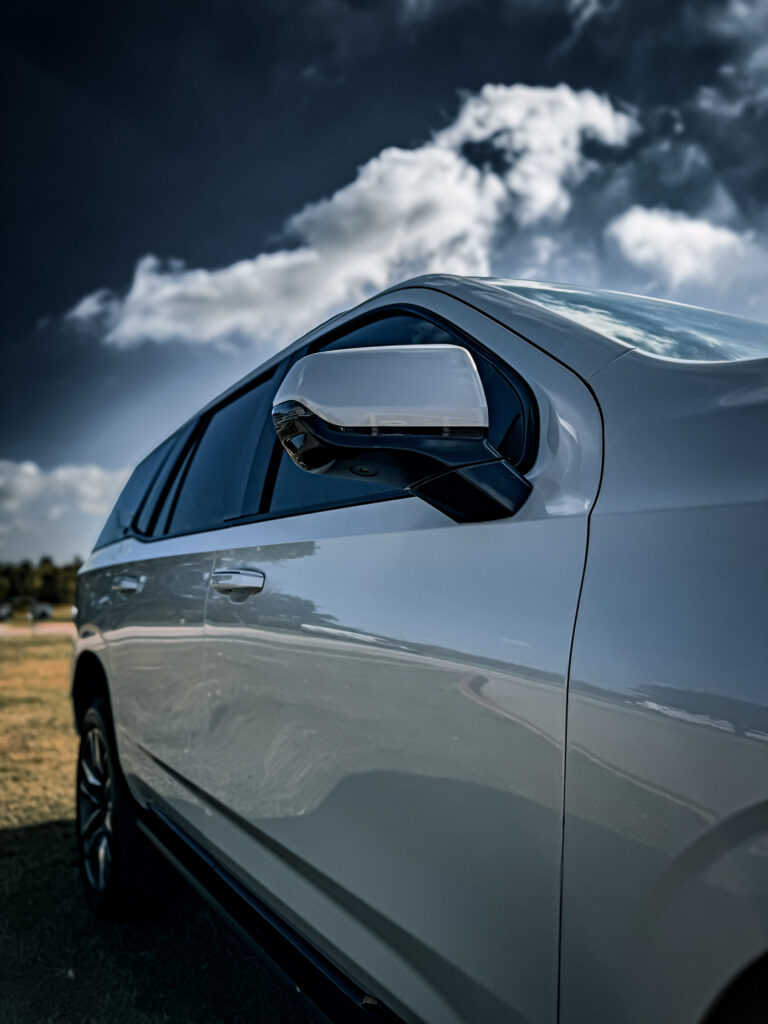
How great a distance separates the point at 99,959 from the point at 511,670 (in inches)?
104

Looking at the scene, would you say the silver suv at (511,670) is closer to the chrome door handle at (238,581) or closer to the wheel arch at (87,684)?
the chrome door handle at (238,581)

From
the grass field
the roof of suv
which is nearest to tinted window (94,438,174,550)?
the grass field

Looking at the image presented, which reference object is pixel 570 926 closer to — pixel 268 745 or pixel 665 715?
pixel 665 715

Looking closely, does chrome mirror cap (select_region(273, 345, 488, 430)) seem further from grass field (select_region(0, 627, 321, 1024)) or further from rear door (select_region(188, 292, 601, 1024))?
grass field (select_region(0, 627, 321, 1024))

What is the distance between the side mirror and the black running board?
87 cm

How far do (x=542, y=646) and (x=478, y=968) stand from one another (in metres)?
0.46

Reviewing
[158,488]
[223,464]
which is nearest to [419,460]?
[223,464]

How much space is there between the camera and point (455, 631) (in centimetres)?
131

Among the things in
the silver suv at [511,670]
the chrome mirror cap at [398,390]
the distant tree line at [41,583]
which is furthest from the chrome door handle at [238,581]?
the distant tree line at [41,583]

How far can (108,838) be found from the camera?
3.27 m

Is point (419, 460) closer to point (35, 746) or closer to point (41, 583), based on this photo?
point (35, 746)

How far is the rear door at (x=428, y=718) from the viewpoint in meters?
1.15

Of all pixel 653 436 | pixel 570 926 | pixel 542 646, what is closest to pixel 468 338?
pixel 653 436

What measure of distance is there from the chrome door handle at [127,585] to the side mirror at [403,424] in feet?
6.24
